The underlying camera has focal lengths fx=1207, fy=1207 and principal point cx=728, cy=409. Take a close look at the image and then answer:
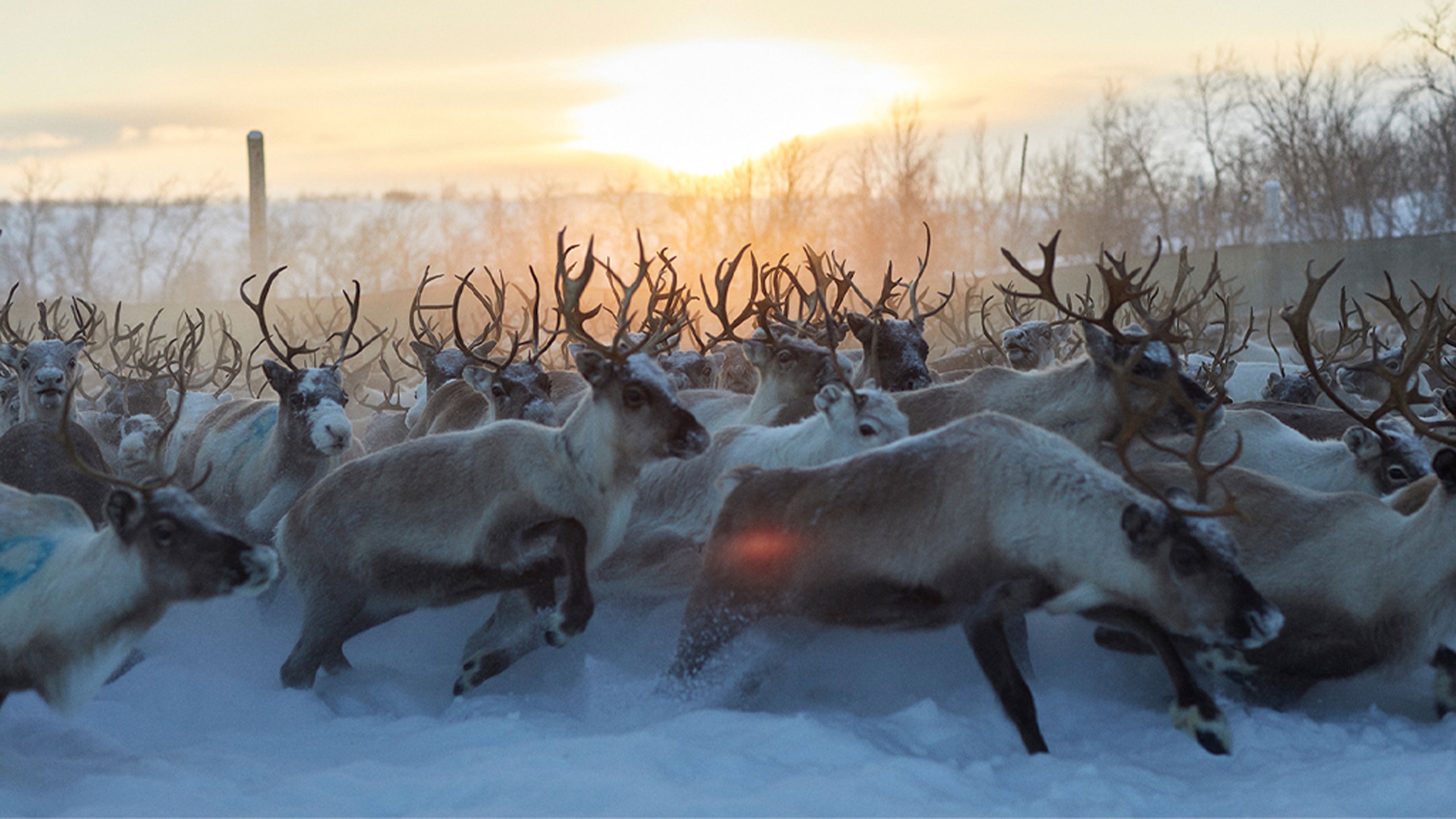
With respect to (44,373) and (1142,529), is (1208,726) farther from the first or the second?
(44,373)

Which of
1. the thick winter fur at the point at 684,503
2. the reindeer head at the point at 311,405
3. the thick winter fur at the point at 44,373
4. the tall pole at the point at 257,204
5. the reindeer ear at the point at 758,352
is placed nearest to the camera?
the thick winter fur at the point at 684,503

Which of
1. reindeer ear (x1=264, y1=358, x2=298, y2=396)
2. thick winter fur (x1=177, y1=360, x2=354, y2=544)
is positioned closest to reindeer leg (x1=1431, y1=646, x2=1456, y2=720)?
thick winter fur (x1=177, y1=360, x2=354, y2=544)

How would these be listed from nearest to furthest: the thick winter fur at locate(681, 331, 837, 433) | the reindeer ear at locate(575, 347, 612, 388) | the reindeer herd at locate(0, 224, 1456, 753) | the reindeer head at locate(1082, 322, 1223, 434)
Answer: the reindeer herd at locate(0, 224, 1456, 753) → the reindeer ear at locate(575, 347, 612, 388) → the reindeer head at locate(1082, 322, 1223, 434) → the thick winter fur at locate(681, 331, 837, 433)

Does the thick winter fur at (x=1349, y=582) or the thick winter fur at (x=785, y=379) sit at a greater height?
the thick winter fur at (x=785, y=379)

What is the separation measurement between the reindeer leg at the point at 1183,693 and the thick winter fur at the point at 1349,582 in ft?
1.39

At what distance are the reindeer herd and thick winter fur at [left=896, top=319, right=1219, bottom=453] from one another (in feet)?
0.05

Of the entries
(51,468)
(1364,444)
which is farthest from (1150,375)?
(51,468)

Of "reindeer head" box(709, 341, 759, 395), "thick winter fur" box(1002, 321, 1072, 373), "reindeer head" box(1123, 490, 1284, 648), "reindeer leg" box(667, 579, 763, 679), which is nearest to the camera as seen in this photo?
"reindeer head" box(1123, 490, 1284, 648)

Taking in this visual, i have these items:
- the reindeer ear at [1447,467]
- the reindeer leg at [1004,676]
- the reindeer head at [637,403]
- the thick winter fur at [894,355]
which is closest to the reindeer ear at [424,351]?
the thick winter fur at [894,355]

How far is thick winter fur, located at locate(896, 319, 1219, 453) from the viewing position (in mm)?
5121

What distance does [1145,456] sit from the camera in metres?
5.44

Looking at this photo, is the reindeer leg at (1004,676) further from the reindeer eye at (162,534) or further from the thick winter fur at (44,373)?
the thick winter fur at (44,373)

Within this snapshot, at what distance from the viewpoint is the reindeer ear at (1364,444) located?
17.4 feet

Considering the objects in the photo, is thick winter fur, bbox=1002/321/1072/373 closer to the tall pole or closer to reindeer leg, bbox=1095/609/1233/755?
reindeer leg, bbox=1095/609/1233/755
